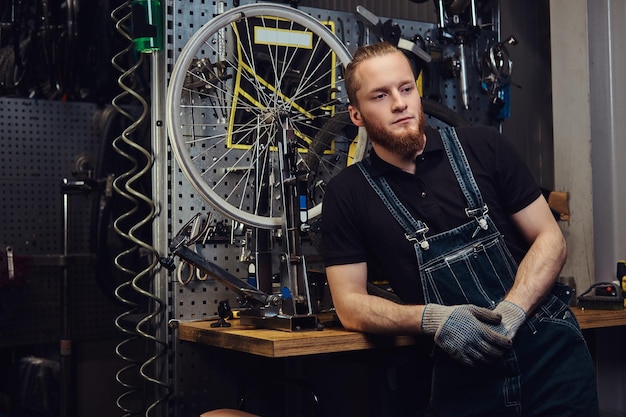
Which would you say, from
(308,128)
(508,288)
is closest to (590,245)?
(508,288)

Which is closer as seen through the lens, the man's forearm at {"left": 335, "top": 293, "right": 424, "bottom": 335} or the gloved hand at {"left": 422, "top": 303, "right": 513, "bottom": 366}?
the gloved hand at {"left": 422, "top": 303, "right": 513, "bottom": 366}

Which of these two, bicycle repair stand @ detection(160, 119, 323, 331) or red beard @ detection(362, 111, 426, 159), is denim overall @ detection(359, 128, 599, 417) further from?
bicycle repair stand @ detection(160, 119, 323, 331)

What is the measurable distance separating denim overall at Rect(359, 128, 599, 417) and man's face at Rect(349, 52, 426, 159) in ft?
0.50

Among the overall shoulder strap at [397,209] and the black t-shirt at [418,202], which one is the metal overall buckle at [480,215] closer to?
the black t-shirt at [418,202]

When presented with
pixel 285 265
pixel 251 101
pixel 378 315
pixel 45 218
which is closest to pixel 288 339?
pixel 378 315

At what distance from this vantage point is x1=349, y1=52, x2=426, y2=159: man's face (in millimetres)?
2270

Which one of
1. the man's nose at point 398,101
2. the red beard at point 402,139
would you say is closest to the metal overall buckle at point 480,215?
the red beard at point 402,139

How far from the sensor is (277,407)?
2717 millimetres

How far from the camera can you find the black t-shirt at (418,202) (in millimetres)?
2209

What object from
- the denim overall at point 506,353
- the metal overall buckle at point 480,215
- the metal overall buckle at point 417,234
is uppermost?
the metal overall buckle at point 480,215

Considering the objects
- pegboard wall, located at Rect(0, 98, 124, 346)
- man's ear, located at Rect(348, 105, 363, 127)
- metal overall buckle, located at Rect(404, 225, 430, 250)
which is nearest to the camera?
metal overall buckle, located at Rect(404, 225, 430, 250)

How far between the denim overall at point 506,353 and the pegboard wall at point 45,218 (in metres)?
2.50

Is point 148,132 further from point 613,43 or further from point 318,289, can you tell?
point 613,43

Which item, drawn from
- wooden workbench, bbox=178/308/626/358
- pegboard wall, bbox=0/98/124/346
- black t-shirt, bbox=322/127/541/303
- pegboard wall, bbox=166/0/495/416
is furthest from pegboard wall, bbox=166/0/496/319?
pegboard wall, bbox=0/98/124/346
